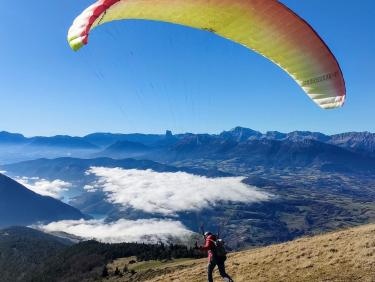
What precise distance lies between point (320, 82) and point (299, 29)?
Answer: 246cm

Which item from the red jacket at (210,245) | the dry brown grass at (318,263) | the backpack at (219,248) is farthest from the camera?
the dry brown grass at (318,263)

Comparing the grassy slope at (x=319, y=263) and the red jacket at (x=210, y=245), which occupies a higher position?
the red jacket at (x=210, y=245)

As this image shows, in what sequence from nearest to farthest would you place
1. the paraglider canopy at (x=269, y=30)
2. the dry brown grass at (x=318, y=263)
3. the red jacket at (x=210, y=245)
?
the paraglider canopy at (x=269, y=30) → the red jacket at (x=210, y=245) → the dry brown grass at (x=318, y=263)

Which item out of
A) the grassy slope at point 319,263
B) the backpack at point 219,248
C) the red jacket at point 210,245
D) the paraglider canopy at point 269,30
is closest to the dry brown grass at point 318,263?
the grassy slope at point 319,263

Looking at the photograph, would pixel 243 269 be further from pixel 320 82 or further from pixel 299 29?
pixel 299 29

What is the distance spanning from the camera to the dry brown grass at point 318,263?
938 inches

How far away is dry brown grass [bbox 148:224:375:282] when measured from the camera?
2381cm

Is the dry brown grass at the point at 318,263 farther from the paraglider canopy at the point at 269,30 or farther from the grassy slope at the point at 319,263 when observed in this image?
the paraglider canopy at the point at 269,30

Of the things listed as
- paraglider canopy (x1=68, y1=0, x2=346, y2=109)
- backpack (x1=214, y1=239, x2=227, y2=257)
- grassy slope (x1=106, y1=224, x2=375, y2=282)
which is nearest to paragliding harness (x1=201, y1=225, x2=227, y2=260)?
backpack (x1=214, y1=239, x2=227, y2=257)

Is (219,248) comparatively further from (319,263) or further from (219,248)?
(319,263)

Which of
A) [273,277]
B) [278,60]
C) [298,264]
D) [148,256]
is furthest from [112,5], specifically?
[148,256]

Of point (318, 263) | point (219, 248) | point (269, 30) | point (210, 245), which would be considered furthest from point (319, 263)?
point (269, 30)

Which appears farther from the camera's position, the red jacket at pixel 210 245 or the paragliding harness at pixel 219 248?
the paragliding harness at pixel 219 248

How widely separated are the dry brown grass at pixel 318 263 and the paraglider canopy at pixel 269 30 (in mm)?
10769
